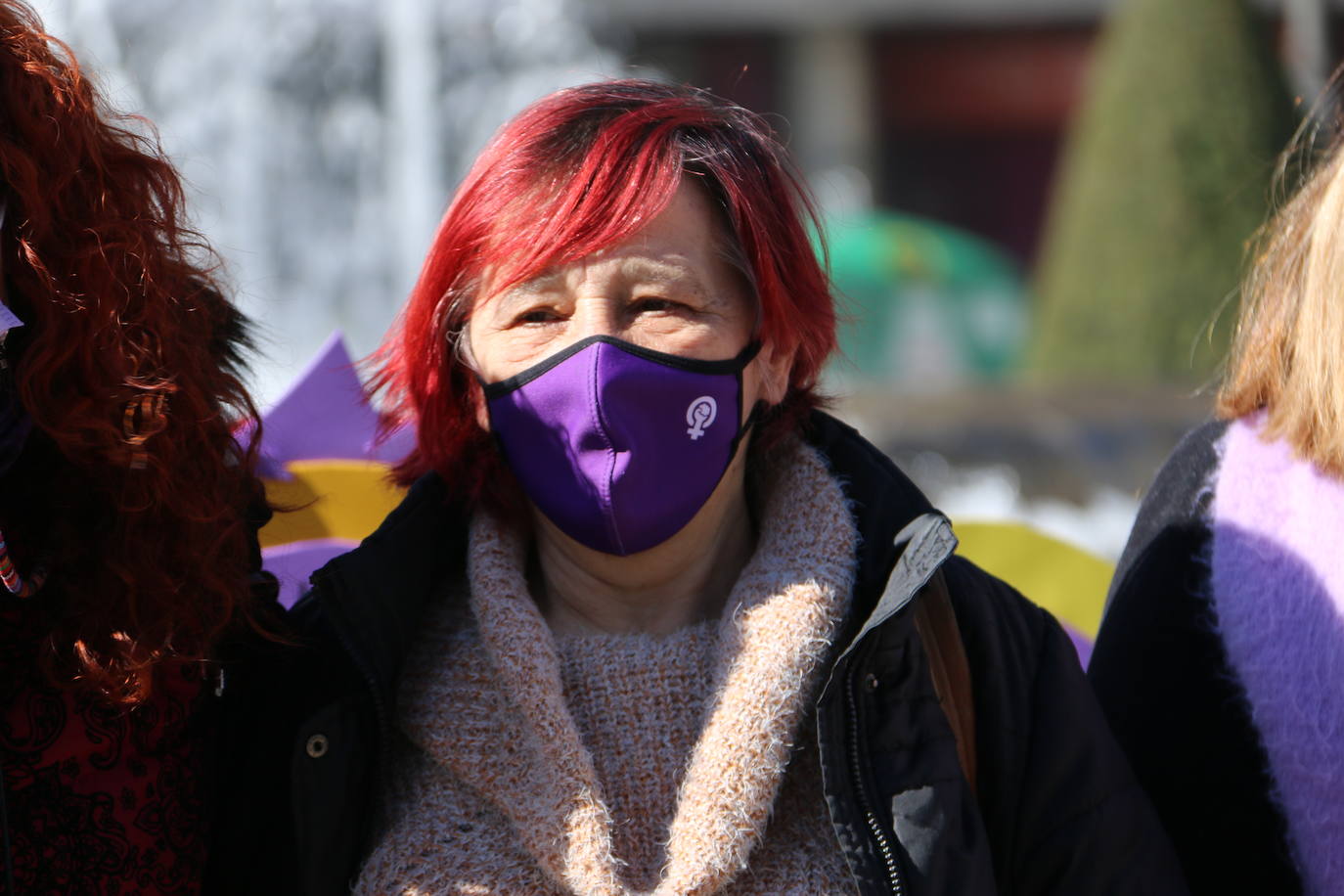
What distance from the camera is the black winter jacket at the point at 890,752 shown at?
6.77 feet

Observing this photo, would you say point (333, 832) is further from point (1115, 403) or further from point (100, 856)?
point (1115, 403)

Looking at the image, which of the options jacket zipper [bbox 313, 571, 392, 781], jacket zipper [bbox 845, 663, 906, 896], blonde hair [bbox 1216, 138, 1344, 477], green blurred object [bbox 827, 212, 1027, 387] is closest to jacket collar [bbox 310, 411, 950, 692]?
jacket zipper [bbox 313, 571, 392, 781]

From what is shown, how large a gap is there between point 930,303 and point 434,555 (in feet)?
38.7

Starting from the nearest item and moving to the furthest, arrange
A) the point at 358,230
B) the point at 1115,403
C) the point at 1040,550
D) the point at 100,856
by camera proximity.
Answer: the point at 100,856 < the point at 1040,550 < the point at 1115,403 < the point at 358,230

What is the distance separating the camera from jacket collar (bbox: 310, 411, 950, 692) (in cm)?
217

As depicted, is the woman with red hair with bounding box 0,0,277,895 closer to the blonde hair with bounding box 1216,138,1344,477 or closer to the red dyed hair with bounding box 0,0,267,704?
the red dyed hair with bounding box 0,0,267,704

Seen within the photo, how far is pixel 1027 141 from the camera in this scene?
16.7 meters

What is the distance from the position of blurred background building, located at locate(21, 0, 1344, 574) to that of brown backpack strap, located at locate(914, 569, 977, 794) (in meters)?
3.34

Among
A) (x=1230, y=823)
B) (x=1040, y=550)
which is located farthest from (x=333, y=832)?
(x=1040, y=550)

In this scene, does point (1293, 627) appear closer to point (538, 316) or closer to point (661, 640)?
point (661, 640)

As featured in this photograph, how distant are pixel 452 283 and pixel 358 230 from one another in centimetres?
865

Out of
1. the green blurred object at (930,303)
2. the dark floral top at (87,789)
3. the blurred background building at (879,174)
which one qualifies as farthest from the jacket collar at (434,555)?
the green blurred object at (930,303)

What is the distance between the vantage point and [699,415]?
7.24 ft

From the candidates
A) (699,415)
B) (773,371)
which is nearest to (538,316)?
(699,415)
